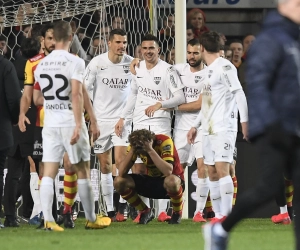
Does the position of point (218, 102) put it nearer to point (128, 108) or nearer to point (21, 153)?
point (128, 108)

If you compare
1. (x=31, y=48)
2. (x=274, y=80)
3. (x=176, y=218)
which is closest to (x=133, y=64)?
(x=31, y=48)

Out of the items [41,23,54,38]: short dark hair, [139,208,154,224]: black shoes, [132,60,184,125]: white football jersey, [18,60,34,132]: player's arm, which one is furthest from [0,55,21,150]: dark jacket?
[132,60,184,125]: white football jersey

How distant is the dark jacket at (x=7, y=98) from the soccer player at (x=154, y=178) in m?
1.25

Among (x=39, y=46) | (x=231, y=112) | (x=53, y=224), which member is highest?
(x=39, y=46)

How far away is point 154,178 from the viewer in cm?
943

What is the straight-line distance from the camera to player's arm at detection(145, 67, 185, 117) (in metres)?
10.1

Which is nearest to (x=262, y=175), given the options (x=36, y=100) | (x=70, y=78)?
(x=70, y=78)

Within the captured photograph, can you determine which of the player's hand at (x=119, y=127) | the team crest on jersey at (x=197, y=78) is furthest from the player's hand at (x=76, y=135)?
the team crest on jersey at (x=197, y=78)

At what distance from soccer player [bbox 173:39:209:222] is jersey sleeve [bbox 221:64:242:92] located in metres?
1.69

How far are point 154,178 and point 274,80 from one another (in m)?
4.72

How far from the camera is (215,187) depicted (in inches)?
363

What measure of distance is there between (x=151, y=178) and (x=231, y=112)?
1163 millimetres

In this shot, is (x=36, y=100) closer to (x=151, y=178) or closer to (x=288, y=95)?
(x=151, y=178)

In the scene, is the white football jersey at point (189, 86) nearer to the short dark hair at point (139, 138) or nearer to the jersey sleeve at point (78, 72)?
the short dark hair at point (139, 138)
